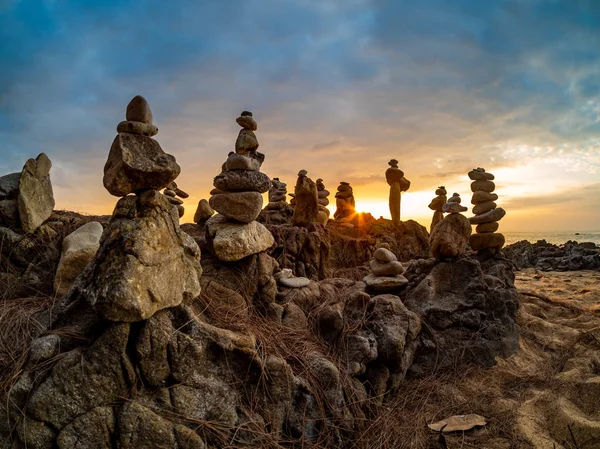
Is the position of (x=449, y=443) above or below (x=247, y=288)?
below

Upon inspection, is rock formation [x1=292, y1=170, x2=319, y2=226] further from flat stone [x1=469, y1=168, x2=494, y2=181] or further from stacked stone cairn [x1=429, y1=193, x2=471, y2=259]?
stacked stone cairn [x1=429, y1=193, x2=471, y2=259]

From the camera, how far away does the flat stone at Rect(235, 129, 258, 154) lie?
593 centimetres

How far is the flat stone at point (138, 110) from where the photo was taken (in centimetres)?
333

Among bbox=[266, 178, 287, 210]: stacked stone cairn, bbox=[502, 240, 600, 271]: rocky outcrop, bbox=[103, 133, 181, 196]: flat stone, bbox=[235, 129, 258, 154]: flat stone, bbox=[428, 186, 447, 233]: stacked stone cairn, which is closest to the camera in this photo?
bbox=[103, 133, 181, 196]: flat stone

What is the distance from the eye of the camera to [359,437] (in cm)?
349

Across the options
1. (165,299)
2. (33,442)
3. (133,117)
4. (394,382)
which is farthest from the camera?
(394,382)

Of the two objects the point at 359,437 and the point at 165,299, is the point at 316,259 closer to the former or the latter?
the point at 359,437

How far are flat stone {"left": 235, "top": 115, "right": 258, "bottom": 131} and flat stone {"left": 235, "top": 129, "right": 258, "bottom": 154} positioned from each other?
0.07 m

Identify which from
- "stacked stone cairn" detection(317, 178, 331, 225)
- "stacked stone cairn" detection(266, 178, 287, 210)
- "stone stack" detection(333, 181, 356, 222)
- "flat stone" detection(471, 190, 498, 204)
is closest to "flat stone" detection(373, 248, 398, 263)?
"flat stone" detection(471, 190, 498, 204)

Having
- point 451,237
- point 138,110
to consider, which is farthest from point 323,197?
point 138,110

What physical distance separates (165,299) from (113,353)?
1.81 ft

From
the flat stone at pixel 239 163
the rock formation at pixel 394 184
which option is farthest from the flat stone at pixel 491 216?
the rock formation at pixel 394 184

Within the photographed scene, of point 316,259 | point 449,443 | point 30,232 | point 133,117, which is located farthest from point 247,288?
point 316,259

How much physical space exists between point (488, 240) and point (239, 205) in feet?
19.4
